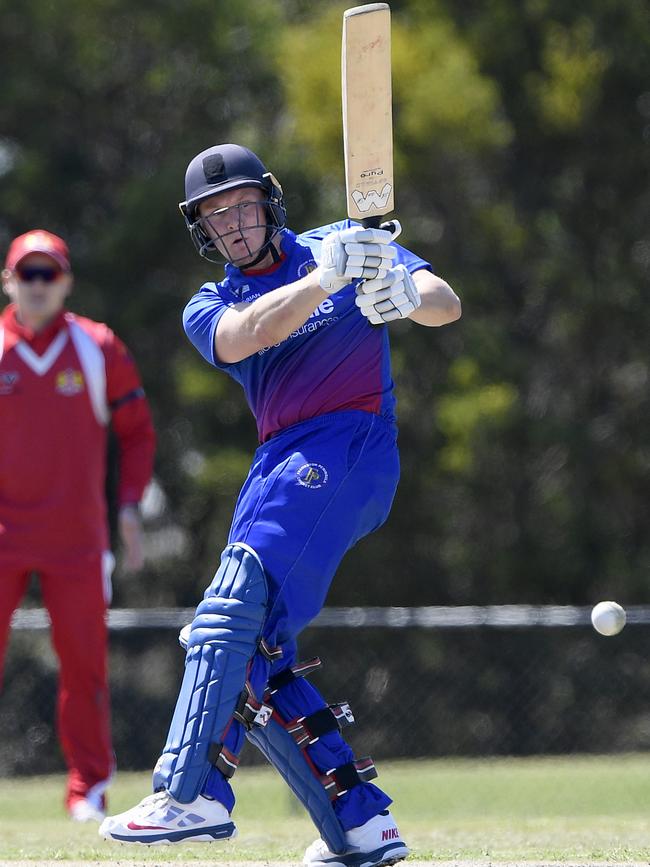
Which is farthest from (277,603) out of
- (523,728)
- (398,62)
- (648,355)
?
(648,355)

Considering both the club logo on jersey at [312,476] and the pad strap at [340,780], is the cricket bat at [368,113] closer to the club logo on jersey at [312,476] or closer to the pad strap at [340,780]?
the club logo on jersey at [312,476]

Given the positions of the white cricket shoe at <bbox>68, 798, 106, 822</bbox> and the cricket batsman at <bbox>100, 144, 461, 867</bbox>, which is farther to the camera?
the white cricket shoe at <bbox>68, 798, 106, 822</bbox>

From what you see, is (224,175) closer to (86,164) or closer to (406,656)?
(406,656)

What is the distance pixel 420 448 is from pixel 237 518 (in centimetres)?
964

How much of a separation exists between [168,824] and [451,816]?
12.4ft

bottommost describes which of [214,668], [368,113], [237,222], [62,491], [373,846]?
[373,846]

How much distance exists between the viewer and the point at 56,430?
6.02 meters

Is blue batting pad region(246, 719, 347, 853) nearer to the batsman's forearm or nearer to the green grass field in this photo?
the green grass field

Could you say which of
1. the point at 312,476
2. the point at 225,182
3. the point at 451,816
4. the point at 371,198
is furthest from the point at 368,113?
the point at 451,816

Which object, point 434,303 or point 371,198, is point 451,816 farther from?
point 371,198

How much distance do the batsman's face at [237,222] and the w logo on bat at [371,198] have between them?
0.27 m

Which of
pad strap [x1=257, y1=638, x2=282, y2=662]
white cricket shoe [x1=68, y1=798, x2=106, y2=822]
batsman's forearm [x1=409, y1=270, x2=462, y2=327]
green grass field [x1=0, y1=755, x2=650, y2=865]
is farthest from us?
white cricket shoe [x1=68, y1=798, x2=106, y2=822]

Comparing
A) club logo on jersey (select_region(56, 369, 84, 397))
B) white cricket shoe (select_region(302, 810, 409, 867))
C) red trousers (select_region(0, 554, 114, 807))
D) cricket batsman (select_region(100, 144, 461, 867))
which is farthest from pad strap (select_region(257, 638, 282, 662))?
club logo on jersey (select_region(56, 369, 84, 397))

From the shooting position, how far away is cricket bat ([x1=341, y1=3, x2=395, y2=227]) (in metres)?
3.96
